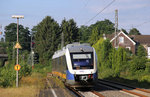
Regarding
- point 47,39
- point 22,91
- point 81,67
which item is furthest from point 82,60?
point 47,39

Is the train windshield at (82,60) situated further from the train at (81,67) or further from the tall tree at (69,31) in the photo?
the tall tree at (69,31)

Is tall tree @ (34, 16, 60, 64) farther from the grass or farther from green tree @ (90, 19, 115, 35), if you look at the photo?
the grass

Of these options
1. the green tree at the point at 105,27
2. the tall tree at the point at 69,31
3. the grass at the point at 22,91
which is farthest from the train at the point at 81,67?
the green tree at the point at 105,27

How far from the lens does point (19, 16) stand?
23172mm

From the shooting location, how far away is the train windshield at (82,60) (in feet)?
57.9

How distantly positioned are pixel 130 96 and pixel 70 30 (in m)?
61.3

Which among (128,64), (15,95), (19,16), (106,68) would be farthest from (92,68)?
(106,68)

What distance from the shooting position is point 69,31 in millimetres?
75312

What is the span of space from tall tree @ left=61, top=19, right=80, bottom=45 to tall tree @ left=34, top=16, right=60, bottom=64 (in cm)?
213

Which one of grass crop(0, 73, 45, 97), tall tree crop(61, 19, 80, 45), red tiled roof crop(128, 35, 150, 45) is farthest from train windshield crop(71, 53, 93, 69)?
red tiled roof crop(128, 35, 150, 45)

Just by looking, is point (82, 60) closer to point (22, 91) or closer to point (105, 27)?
point (22, 91)

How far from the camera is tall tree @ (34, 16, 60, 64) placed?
7388cm

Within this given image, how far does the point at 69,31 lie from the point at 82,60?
5779cm

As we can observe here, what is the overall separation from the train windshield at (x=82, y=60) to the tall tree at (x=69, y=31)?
55549 mm
